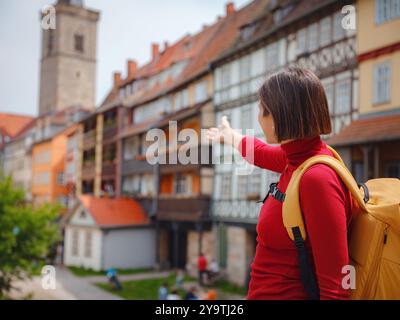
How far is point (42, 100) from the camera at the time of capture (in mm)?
61875

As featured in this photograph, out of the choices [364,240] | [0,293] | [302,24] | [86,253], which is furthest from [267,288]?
[86,253]

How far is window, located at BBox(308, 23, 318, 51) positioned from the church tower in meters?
44.0

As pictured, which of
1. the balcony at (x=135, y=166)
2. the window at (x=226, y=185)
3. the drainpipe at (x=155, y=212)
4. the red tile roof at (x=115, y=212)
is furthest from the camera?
the balcony at (x=135, y=166)

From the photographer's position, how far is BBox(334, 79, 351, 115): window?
1627 centimetres

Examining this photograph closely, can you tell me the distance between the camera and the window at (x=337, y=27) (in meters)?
16.7

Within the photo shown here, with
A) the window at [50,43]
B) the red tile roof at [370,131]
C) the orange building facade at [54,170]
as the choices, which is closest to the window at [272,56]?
the red tile roof at [370,131]

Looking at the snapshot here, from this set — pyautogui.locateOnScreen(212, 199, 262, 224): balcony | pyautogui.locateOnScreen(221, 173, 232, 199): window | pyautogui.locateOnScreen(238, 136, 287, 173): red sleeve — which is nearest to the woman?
pyautogui.locateOnScreen(238, 136, 287, 173): red sleeve

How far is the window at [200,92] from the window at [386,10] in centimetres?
1167

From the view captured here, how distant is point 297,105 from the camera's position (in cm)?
181

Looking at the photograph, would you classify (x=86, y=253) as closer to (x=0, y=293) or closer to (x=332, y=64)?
(x=0, y=293)

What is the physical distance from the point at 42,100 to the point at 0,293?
4927cm

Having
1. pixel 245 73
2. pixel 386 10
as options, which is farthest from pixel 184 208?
pixel 386 10

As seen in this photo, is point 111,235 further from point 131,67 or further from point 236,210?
point 131,67

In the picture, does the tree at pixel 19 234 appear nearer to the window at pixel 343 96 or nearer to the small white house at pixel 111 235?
the small white house at pixel 111 235
